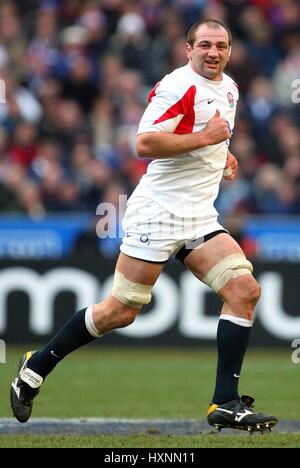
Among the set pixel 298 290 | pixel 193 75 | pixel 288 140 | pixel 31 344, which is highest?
pixel 193 75

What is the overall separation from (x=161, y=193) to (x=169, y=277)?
18.1 ft

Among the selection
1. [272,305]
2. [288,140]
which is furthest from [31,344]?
[288,140]

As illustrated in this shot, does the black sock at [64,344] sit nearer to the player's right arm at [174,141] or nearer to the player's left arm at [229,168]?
the player's right arm at [174,141]

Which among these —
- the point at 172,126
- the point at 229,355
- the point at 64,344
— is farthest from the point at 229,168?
the point at 64,344

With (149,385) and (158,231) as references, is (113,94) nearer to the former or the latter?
(149,385)

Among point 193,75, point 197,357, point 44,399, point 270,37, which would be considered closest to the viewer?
point 193,75

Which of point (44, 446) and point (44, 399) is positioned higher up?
point (44, 446)

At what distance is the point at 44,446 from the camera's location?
6387mm

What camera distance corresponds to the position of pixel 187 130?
683 cm

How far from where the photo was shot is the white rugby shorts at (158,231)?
22.5ft

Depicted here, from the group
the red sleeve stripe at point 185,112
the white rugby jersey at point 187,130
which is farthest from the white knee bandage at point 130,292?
the red sleeve stripe at point 185,112

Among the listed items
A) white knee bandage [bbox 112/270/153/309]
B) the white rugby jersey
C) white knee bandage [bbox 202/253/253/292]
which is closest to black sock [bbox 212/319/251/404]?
white knee bandage [bbox 202/253/253/292]

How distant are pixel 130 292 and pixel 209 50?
1526mm
